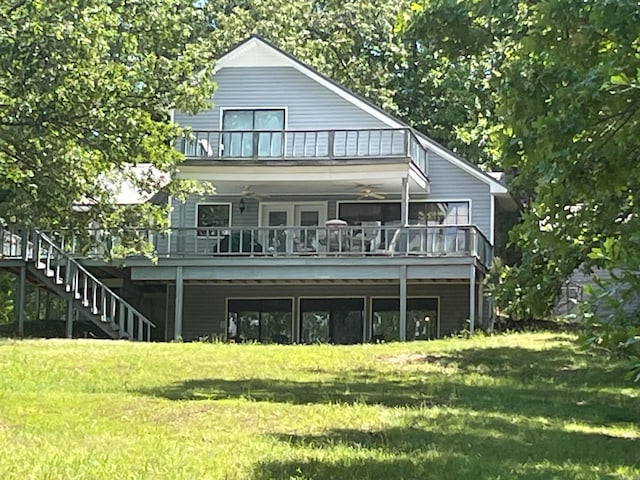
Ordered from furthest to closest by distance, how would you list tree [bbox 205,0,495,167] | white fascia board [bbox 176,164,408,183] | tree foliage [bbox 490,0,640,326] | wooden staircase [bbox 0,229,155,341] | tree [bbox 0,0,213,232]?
tree [bbox 205,0,495,167]
white fascia board [bbox 176,164,408,183]
wooden staircase [bbox 0,229,155,341]
tree [bbox 0,0,213,232]
tree foliage [bbox 490,0,640,326]

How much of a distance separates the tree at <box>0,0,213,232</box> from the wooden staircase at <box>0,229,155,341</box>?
7.52 ft

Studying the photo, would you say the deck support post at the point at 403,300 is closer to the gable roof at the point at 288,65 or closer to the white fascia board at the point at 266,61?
the gable roof at the point at 288,65

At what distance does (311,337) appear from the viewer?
26.0 metres

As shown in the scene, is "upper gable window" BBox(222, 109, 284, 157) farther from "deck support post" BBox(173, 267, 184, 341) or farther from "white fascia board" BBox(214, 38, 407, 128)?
"deck support post" BBox(173, 267, 184, 341)

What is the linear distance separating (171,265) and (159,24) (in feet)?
22.3

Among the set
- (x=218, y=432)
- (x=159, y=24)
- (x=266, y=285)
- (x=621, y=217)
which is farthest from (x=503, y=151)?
(x=266, y=285)

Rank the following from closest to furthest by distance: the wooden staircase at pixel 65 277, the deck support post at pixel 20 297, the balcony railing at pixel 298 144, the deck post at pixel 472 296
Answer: the deck post at pixel 472 296, the wooden staircase at pixel 65 277, the deck support post at pixel 20 297, the balcony railing at pixel 298 144

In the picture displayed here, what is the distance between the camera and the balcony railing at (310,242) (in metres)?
22.6

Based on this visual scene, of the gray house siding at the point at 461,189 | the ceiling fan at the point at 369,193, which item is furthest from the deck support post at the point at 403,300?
the gray house siding at the point at 461,189

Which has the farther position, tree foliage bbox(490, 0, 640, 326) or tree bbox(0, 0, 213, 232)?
tree bbox(0, 0, 213, 232)

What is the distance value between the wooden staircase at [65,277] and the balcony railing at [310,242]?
0.25 meters

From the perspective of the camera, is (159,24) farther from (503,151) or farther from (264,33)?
(264,33)

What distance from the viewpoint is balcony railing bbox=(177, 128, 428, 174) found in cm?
2431

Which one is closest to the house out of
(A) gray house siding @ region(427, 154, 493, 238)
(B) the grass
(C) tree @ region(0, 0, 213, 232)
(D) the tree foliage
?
(A) gray house siding @ region(427, 154, 493, 238)
